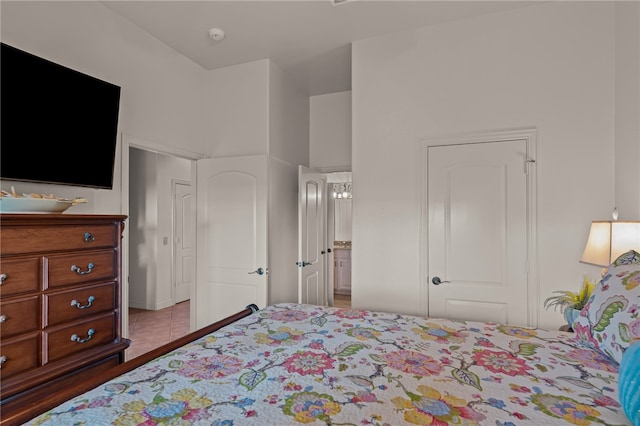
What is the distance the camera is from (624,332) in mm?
1098

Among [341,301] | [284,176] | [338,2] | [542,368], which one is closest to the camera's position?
[542,368]

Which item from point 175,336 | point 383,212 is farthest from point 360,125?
point 175,336

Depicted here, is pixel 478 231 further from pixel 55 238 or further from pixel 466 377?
pixel 55 238

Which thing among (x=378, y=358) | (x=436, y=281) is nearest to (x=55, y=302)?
(x=378, y=358)

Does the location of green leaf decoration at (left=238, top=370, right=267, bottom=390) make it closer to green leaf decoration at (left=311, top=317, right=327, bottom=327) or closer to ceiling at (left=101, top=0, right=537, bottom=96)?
green leaf decoration at (left=311, top=317, right=327, bottom=327)

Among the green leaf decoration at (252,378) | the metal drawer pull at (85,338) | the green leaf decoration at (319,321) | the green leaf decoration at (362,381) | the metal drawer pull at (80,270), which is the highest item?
the metal drawer pull at (80,270)

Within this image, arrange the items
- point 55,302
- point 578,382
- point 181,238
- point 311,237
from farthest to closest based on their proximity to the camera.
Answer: point 181,238 → point 311,237 → point 55,302 → point 578,382

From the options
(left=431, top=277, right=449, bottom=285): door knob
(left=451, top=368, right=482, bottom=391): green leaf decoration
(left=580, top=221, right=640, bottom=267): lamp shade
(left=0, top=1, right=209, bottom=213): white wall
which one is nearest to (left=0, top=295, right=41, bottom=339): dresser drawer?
(left=0, top=1, right=209, bottom=213): white wall

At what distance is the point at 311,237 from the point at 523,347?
2.75 m

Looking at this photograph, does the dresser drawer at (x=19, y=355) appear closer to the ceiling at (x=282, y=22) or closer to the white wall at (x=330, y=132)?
Answer: the ceiling at (x=282, y=22)

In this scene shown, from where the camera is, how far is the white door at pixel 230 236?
338cm

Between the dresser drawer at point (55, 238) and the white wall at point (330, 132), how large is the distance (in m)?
2.86

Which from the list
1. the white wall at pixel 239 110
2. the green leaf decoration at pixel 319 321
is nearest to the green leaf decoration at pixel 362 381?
the green leaf decoration at pixel 319 321

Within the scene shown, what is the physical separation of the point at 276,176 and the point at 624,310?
2961 mm
